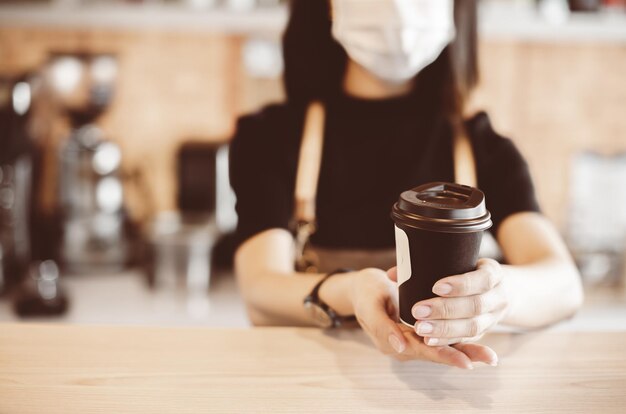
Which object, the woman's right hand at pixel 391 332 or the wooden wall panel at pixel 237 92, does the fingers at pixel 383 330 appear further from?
the wooden wall panel at pixel 237 92

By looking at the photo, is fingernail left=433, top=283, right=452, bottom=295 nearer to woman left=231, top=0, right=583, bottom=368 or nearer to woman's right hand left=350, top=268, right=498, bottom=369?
woman's right hand left=350, top=268, right=498, bottom=369

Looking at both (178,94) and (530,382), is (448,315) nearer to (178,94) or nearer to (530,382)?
(530,382)

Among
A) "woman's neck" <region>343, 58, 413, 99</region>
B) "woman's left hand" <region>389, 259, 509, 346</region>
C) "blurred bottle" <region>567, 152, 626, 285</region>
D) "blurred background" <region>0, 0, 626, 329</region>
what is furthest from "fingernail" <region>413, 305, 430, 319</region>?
"blurred bottle" <region>567, 152, 626, 285</region>

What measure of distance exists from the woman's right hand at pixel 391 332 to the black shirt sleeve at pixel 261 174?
0.39 metres

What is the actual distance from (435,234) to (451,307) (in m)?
0.09

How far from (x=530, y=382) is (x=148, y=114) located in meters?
2.45

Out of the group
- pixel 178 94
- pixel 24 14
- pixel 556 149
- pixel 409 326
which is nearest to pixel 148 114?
pixel 178 94

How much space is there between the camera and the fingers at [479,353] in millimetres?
664

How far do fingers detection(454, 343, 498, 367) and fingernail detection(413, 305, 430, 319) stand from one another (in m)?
0.08

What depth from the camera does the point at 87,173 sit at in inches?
100

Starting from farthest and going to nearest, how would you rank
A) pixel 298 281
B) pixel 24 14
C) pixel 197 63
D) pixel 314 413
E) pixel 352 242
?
pixel 197 63
pixel 24 14
pixel 352 242
pixel 298 281
pixel 314 413

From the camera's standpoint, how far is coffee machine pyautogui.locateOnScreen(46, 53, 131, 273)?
2498mm

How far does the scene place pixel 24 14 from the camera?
8.51ft

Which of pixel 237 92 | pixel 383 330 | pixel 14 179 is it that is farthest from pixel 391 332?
pixel 237 92
